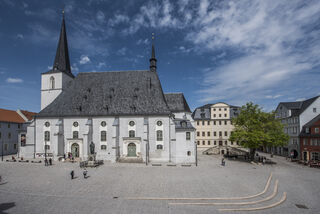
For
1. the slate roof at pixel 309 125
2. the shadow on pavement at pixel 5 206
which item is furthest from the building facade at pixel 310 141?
the shadow on pavement at pixel 5 206

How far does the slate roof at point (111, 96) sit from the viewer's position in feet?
109

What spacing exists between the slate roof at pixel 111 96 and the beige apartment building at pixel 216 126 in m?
22.7

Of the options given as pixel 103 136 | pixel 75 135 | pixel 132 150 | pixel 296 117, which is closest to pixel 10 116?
pixel 75 135

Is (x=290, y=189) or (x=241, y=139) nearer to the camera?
(x=290, y=189)

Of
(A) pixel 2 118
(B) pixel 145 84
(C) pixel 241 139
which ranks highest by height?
(B) pixel 145 84

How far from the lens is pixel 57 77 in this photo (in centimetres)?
3800

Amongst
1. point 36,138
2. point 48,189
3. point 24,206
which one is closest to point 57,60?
point 36,138

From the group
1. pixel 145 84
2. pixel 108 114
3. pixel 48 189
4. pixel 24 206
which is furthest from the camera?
pixel 145 84

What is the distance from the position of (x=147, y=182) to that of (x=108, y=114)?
57.3 feet

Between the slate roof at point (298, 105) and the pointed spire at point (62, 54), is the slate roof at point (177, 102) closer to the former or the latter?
the pointed spire at point (62, 54)

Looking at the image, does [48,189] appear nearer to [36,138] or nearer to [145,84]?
[36,138]

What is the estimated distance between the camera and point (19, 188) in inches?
672

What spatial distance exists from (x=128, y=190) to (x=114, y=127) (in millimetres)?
16839

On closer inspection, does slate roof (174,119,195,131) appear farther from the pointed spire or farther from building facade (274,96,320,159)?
the pointed spire
